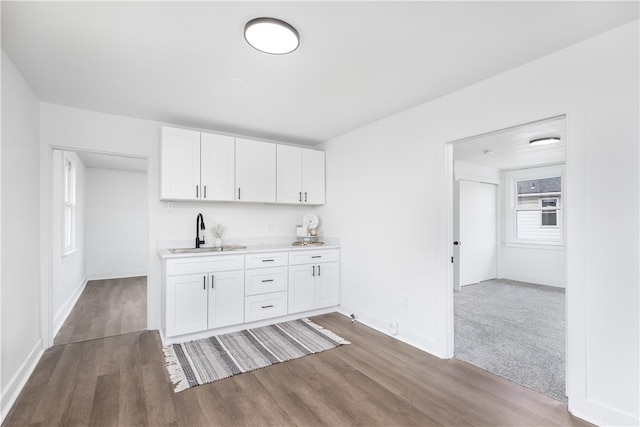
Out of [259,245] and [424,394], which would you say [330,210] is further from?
[424,394]

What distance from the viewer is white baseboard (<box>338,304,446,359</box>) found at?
292 centimetres

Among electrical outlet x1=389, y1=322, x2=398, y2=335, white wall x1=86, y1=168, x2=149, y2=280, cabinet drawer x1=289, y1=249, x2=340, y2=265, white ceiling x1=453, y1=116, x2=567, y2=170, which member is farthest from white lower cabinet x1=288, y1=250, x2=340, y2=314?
white wall x1=86, y1=168, x2=149, y2=280

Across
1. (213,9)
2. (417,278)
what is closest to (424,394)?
(417,278)

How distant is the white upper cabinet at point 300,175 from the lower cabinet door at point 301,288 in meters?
0.98

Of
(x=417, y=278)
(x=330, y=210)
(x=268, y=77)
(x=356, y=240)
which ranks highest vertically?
(x=268, y=77)

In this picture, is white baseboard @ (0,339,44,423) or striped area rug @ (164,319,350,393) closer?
white baseboard @ (0,339,44,423)

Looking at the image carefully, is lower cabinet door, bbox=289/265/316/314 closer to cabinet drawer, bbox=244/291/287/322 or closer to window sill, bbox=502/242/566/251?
cabinet drawer, bbox=244/291/287/322

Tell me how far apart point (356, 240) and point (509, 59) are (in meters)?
2.46

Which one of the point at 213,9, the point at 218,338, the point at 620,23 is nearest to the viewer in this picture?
the point at 213,9

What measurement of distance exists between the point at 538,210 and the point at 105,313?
7769mm

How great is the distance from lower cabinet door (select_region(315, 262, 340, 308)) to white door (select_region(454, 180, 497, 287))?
285cm

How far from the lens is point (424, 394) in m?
2.27

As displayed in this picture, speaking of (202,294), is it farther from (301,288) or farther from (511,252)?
(511,252)

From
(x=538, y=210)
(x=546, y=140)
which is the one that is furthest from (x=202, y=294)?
(x=538, y=210)
